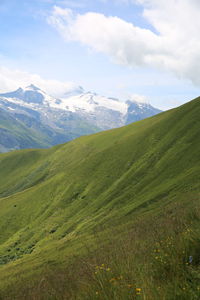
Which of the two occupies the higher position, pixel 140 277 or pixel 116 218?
pixel 140 277

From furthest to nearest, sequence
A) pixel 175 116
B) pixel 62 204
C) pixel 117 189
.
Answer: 1. pixel 175 116
2. pixel 62 204
3. pixel 117 189

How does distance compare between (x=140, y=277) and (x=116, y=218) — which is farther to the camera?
(x=116, y=218)

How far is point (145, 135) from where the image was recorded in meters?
113

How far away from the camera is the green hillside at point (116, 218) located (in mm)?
6211

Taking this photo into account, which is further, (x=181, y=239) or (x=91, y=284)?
(x=181, y=239)

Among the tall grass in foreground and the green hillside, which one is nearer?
the tall grass in foreground

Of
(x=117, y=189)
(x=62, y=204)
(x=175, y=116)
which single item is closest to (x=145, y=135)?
(x=175, y=116)

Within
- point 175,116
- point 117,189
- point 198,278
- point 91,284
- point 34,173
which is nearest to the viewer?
point 198,278

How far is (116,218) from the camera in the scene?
5897 centimetres

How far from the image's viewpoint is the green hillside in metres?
6.21

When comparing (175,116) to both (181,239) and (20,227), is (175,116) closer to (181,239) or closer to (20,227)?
(20,227)

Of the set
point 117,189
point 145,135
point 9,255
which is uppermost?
point 145,135

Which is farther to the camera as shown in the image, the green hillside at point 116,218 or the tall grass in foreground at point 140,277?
the green hillside at point 116,218

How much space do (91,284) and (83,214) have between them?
255ft
